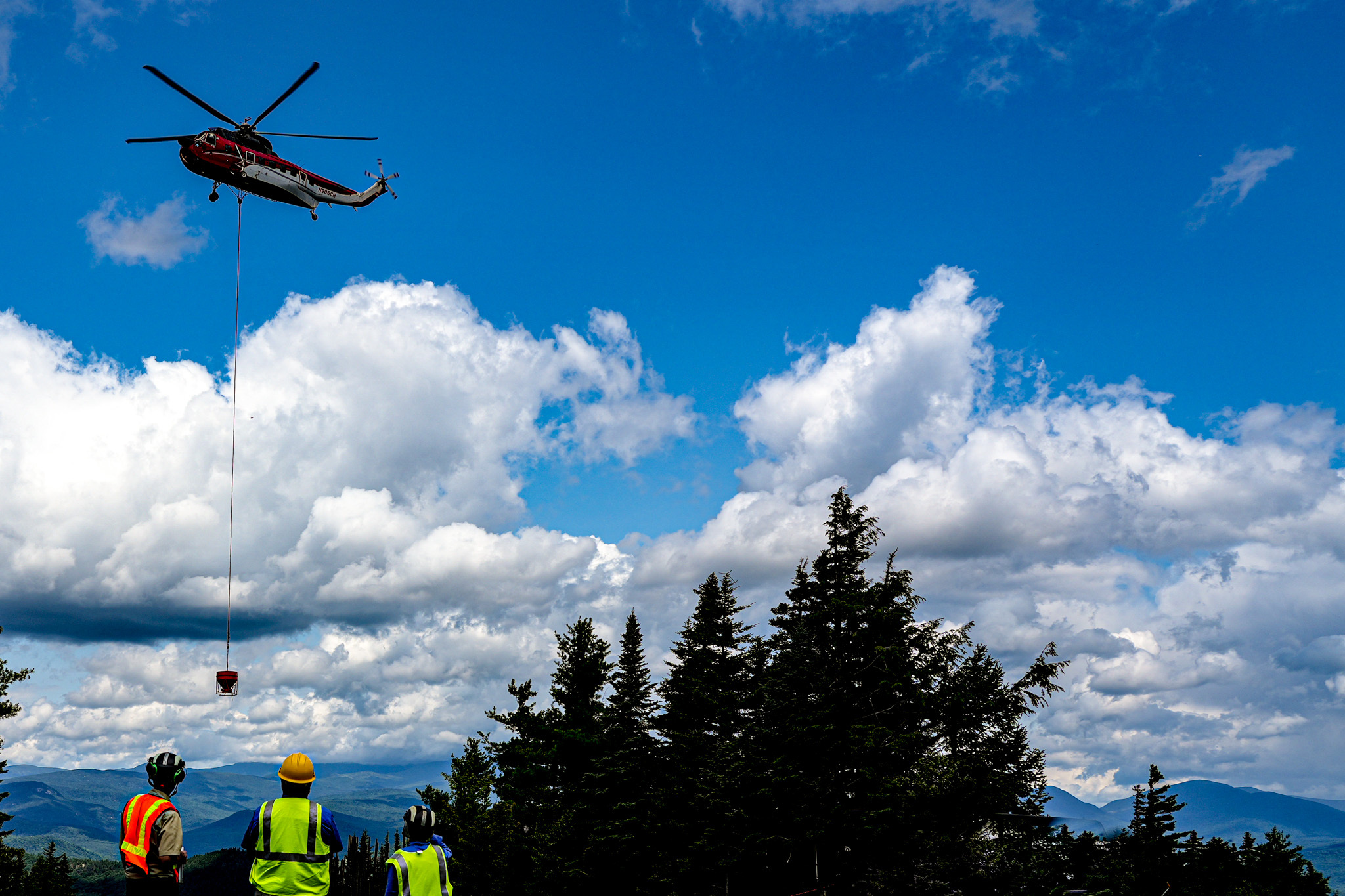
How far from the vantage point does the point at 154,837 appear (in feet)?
29.0

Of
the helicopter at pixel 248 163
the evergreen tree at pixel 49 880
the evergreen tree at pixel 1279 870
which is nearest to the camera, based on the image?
the helicopter at pixel 248 163

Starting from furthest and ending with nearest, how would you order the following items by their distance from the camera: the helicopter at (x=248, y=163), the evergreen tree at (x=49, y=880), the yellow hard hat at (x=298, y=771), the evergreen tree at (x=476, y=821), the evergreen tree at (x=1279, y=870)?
1. the evergreen tree at (x=49, y=880)
2. the evergreen tree at (x=476, y=821)
3. the evergreen tree at (x=1279, y=870)
4. the helicopter at (x=248, y=163)
5. the yellow hard hat at (x=298, y=771)

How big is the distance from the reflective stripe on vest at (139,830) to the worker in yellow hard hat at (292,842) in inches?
50.0

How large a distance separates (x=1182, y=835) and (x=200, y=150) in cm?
5470

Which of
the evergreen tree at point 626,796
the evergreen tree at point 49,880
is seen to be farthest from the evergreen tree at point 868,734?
the evergreen tree at point 49,880

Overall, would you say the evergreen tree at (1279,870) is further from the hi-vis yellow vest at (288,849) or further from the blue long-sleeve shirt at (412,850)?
the hi-vis yellow vest at (288,849)

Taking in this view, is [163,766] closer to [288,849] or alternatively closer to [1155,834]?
[288,849]

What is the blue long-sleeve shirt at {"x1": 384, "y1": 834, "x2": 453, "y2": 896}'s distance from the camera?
318 inches

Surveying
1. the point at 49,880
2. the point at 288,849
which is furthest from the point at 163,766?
the point at 49,880

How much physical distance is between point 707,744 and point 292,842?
37.7m

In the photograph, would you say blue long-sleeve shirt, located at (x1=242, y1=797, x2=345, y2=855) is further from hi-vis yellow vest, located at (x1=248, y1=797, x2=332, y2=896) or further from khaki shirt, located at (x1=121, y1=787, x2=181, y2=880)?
khaki shirt, located at (x1=121, y1=787, x2=181, y2=880)

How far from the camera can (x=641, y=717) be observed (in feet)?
161

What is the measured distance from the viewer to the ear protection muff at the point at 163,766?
8.85 metres

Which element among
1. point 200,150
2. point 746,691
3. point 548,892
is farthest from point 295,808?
point 548,892
